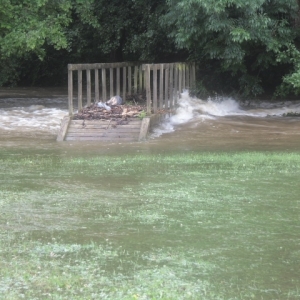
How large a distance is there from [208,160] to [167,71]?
7.62 meters

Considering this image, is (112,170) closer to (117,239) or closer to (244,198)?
(244,198)

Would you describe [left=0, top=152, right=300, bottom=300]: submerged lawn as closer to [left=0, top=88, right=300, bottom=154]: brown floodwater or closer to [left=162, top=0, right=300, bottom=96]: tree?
[left=0, top=88, right=300, bottom=154]: brown floodwater

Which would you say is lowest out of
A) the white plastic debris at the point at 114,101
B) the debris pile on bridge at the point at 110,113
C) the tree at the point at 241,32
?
the debris pile on bridge at the point at 110,113

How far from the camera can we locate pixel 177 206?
28.6 feet

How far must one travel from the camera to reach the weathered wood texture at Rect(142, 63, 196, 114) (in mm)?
17741

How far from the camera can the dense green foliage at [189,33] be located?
19.9m

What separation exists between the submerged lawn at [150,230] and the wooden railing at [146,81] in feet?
19.8

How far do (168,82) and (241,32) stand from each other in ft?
8.41

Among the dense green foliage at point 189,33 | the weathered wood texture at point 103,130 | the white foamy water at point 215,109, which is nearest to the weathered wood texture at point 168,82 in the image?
the white foamy water at point 215,109

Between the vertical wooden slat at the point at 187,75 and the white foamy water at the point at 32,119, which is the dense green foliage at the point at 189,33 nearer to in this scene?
the vertical wooden slat at the point at 187,75

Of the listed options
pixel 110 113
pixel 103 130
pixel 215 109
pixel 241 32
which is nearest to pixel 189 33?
pixel 241 32

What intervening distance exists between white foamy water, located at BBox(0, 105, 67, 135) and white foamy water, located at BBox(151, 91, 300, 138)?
319 cm

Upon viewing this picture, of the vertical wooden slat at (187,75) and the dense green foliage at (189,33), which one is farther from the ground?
the dense green foliage at (189,33)

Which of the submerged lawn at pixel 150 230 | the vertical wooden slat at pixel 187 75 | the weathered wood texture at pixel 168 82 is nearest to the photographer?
the submerged lawn at pixel 150 230
